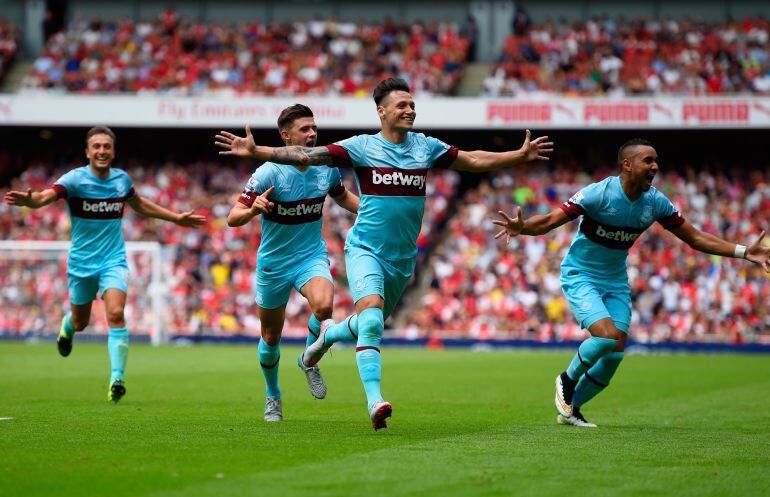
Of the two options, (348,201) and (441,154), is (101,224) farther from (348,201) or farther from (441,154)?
(441,154)

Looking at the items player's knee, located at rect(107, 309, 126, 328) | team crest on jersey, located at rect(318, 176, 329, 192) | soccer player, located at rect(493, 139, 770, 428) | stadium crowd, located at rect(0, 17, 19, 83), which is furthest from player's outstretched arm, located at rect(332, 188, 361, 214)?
stadium crowd, located at rect(0, 17, 19, 83)

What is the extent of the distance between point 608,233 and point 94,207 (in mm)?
6492

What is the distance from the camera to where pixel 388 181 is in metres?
9.76

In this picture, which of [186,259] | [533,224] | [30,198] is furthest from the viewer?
[186,259]

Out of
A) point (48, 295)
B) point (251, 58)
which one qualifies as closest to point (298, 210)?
point (48, 295)

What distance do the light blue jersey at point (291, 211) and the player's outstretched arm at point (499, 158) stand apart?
1.51 meters

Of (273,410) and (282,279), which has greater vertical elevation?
(282,279)

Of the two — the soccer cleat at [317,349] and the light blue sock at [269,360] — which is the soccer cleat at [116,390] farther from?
the soccer cleat at [317,349]

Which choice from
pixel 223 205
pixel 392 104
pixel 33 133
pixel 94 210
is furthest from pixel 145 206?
pixel 33 133

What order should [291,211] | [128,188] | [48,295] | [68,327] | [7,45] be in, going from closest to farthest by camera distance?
1. [291,211]
2. [128,188]
3. [68,327]
4. [48,295]
5. [7,45]

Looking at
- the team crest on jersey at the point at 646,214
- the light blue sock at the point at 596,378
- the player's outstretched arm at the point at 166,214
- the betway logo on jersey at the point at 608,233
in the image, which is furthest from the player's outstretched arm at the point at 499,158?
the player's outstretched arm at the point at 166,214

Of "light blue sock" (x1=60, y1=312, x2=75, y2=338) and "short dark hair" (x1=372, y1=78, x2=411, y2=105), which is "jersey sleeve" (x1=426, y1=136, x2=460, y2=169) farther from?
"light blue sock" (x1=60, y1=312, x2=75, y2=338)

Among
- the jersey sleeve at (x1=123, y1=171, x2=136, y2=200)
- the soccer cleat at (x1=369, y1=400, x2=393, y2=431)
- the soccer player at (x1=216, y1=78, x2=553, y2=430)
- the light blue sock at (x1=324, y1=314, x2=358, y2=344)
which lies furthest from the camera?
the jersey sleeve at (x1=123, y1=171, x2=136, y2=200)

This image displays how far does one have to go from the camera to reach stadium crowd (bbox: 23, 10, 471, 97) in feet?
122
